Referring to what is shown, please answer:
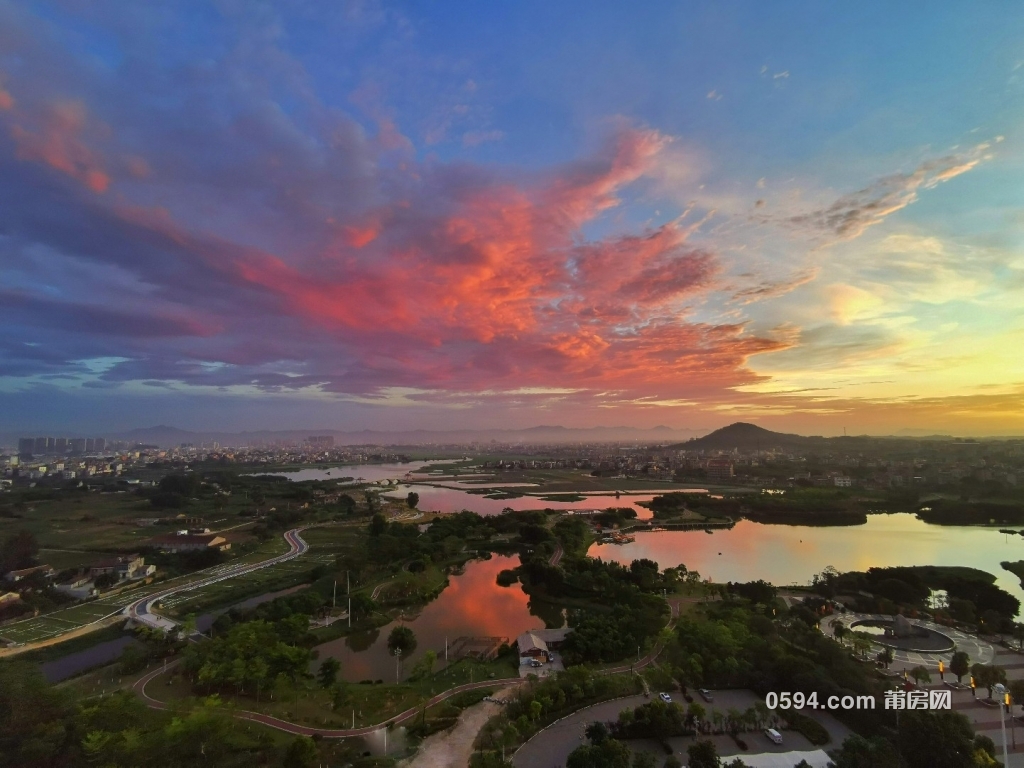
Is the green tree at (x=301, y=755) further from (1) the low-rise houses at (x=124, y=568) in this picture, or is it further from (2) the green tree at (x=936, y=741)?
(1) the low-rise houses at (x=124, y=568)

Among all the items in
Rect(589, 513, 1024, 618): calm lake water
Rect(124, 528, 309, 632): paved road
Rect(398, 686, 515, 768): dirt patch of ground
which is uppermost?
Rect(398, 686, 515, 768): dirt patch of ground

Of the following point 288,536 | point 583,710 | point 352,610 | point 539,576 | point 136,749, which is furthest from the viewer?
point 288,536

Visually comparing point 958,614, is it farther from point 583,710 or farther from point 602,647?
point 583,710

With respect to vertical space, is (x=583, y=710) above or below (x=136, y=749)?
below

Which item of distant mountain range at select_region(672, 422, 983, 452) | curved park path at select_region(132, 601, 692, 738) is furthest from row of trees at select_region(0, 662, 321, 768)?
distant mountain range at select_region(672, 422, 983, 452)

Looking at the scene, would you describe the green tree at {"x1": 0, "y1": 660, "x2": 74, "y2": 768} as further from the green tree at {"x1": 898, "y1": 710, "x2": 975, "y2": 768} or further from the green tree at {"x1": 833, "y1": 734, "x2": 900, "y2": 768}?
the green tree at {"x1": 898, "y1": 710, "x2": 975, "y2": 768}

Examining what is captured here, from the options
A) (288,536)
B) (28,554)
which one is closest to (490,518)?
(288,536)

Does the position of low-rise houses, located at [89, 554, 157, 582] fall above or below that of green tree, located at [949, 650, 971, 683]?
below

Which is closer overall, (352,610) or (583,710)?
(583,710)

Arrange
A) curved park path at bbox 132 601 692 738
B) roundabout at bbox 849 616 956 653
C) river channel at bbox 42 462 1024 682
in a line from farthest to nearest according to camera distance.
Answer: river channel at bbox 42 462 1024 682, roundabout at bbox 849 616 956 653, curved park path at bbox 132 601 692 738
